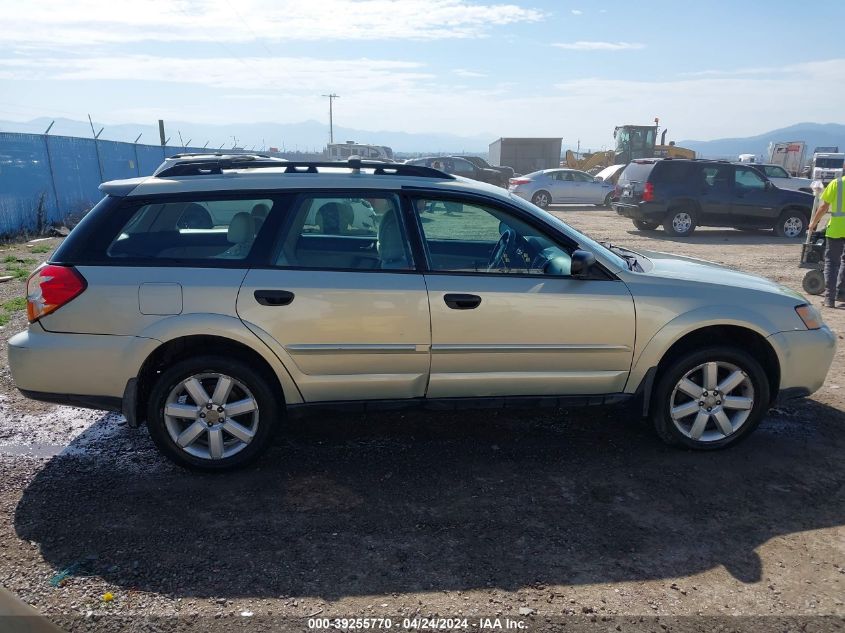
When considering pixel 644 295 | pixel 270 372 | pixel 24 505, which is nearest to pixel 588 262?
pixel 644 295

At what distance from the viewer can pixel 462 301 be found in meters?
3.83

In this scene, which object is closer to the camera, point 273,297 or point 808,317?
point 273,297

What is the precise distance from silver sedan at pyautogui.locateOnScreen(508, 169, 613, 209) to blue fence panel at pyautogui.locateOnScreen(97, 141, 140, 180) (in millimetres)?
12782

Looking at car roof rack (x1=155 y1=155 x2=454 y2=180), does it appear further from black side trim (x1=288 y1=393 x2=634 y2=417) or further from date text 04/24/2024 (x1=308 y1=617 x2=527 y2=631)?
date text 04/24/2024 (x1=308 y1=617 x2=527 y2=631)

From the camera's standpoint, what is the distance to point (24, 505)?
3.58 m

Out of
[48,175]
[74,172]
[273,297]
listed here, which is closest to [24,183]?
[48,175]

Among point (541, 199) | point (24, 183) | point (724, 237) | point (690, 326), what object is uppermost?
point (24, 183)

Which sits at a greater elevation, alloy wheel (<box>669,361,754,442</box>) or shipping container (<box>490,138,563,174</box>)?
shipping container (<box>490,138,563,174</box>)

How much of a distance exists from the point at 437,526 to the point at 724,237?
15.0 metres

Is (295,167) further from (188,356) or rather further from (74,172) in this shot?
(74,172)

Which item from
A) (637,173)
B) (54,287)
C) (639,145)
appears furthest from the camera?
(639,145)

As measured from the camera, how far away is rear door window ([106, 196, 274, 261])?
12.4 ft

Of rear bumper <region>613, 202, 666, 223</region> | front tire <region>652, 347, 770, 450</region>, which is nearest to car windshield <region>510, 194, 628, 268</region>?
front tire <region>652, 347, 770, 450</region>

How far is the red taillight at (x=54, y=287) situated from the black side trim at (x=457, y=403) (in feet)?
4.58
